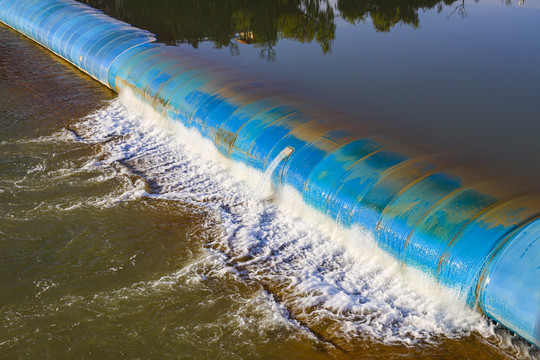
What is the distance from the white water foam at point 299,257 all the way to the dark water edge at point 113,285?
0.19m

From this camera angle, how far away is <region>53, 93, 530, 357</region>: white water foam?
5855 mm

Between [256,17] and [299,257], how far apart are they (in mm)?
13448

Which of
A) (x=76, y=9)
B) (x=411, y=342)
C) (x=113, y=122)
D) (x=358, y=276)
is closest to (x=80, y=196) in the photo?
(x=113, y=122)

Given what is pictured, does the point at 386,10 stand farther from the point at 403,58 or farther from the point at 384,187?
the point at 384,187

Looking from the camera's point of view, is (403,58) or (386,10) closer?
(403,58)

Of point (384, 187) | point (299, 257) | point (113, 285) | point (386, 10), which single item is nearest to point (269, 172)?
point (299, 257)

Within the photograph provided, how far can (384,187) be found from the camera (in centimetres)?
712

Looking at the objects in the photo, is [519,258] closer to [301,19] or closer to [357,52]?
[357,52]

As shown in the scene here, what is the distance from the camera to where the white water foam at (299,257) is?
5.86 meters

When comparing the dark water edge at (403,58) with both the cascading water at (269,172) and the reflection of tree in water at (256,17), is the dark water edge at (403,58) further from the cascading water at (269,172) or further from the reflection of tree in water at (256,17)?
the cascading water at (269,172)

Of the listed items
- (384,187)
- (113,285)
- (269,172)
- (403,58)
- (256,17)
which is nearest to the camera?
(113,285)

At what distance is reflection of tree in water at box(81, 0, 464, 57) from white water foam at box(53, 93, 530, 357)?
20.7ft

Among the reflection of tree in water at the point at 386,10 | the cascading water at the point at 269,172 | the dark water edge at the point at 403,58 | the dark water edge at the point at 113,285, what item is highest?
the reflection of tree in water at the point at 386,10

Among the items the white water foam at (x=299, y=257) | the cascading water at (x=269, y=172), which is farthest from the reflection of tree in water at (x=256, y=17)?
the cascading water at (x=269, y=172)
